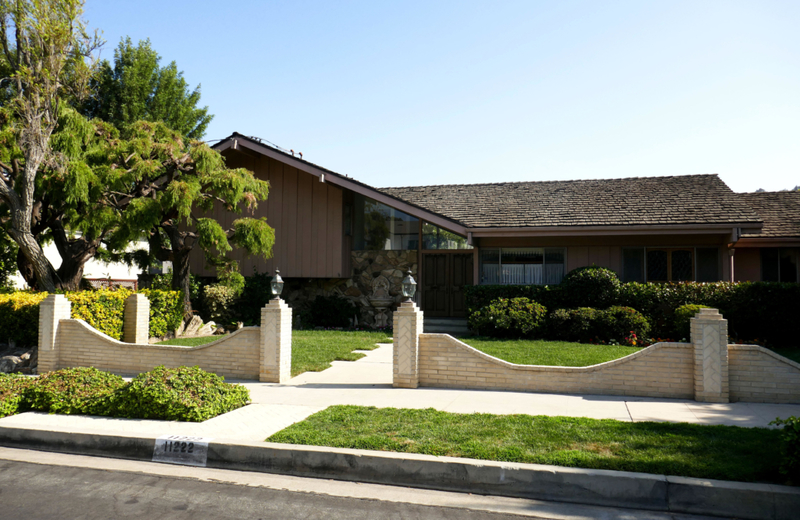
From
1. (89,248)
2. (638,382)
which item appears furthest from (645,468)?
(89,248)

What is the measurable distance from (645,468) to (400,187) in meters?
17.5

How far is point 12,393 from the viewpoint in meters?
7.99

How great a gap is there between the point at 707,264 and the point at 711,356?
9614 millimetres

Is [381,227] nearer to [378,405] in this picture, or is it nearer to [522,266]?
[522,266]

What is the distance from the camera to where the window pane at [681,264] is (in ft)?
54.1

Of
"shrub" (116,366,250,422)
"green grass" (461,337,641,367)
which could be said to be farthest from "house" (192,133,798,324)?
"shrub" (116,366,250,422)

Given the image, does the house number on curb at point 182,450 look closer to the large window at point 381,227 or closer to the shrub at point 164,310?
the shrub at point 164,310

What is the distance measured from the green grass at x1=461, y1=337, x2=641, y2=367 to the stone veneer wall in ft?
14.8

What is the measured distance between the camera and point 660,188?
59.7 feet

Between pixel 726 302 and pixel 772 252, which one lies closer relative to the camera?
pixel 726 302

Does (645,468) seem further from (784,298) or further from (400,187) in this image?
(400,187)

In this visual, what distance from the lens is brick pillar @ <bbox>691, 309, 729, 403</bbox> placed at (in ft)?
26.3

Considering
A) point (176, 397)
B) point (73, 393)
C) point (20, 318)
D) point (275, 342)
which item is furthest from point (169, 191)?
point (176, 397)

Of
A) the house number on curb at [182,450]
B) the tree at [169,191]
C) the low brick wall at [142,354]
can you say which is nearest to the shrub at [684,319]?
the low brick wall at [142,354]
